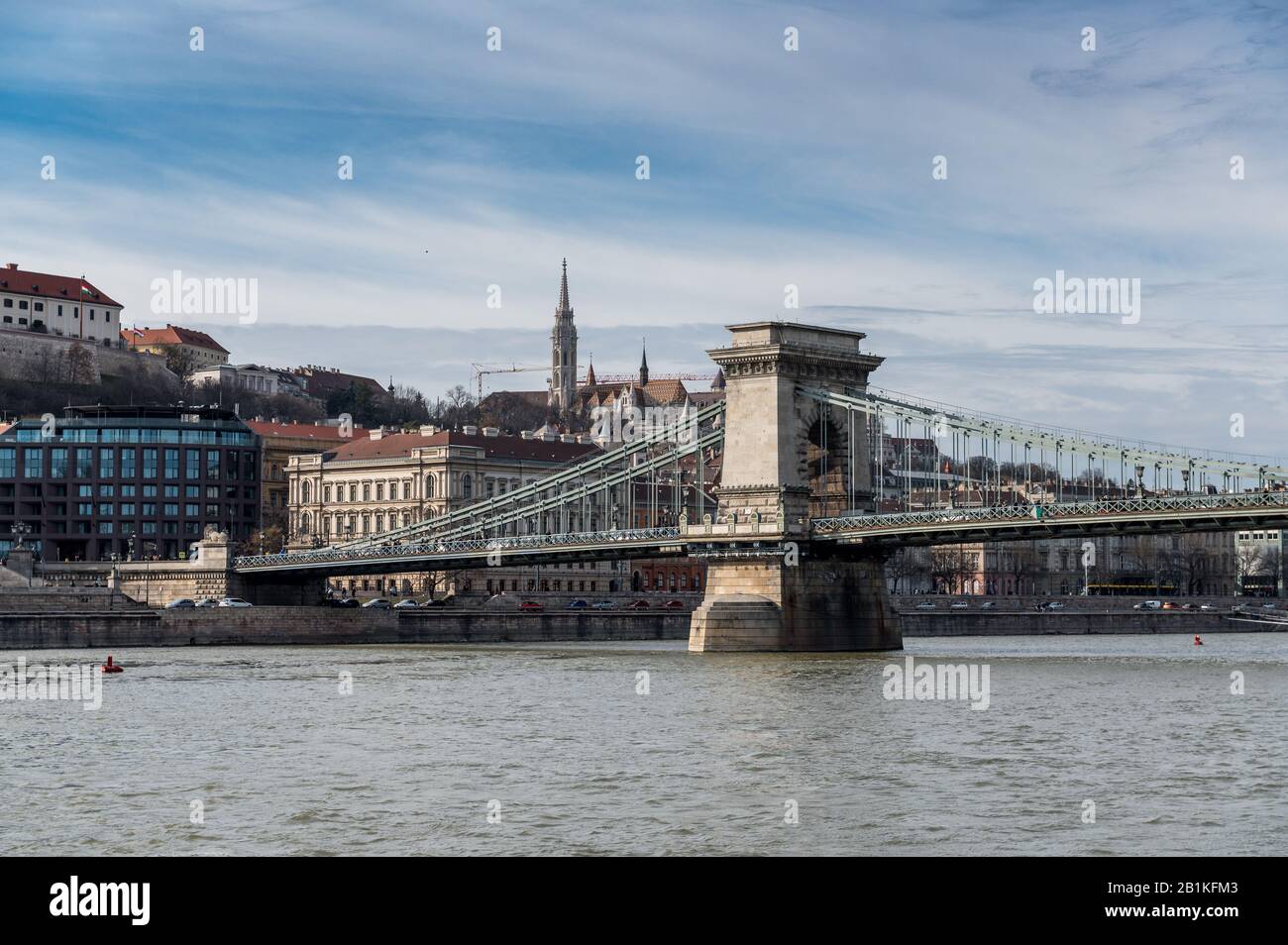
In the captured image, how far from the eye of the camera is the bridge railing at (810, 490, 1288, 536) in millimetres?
51531

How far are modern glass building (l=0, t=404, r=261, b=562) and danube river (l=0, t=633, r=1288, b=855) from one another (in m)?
64.2

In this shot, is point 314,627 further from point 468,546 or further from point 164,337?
point 164,337

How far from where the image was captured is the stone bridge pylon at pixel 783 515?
59250 mm

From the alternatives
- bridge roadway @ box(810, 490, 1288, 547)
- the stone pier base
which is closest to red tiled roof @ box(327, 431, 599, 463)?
the stone pier base

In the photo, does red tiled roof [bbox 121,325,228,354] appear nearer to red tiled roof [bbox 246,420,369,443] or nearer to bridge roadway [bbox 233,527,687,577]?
red tiled roof [bbox 246,420,369,443]

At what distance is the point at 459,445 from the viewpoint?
111m

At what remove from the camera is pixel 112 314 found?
6250 inches

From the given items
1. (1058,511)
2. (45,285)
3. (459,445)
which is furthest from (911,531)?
(45,285)

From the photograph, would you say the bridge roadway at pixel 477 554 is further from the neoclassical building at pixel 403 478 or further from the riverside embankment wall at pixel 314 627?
the neoclassical building at pixel 403 478

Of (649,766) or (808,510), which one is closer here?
(649,766)

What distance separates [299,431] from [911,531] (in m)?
81.1
